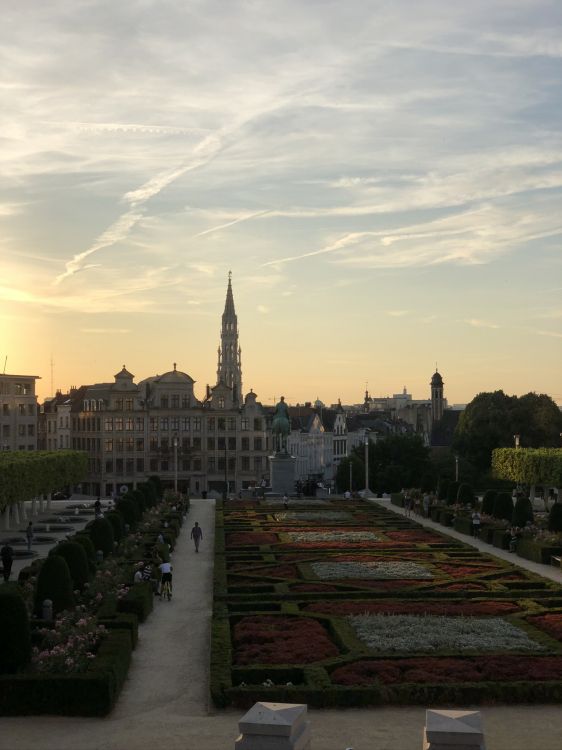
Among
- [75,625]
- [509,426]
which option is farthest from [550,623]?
[509,426]

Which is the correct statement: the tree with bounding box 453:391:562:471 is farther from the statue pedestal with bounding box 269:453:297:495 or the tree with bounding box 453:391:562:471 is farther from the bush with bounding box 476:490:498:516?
the bush with bounding box 476:490:498:516

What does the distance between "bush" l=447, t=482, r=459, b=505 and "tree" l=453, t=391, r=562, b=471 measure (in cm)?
3559

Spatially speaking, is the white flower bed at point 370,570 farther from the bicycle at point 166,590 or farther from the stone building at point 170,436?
the stone building at point 170,436

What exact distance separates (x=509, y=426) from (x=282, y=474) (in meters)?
31.7

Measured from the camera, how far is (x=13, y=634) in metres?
22.5

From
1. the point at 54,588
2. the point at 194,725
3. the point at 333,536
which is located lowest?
the point at 194,725

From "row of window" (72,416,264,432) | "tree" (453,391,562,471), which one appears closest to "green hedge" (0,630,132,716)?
"tree" (453,391,562,471)

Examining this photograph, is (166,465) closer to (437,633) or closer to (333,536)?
(333,536)

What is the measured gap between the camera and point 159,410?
122188 mm

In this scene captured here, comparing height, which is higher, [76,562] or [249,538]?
[76,562]

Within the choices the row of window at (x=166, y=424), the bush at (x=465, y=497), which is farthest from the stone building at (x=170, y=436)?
the bush at (x=465, y=497)

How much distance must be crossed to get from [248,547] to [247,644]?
22.7 metres

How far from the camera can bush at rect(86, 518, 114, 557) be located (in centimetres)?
4281

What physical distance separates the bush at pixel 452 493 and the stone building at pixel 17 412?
2275 inches
